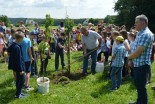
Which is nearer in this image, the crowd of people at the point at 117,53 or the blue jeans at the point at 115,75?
the crowd of people at the point at 117,53

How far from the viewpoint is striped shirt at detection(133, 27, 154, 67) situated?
7207mm

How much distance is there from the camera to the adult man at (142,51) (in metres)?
7.21

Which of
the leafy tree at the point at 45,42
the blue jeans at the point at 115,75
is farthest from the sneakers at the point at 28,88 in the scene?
the blue jeans at the point at 115,75

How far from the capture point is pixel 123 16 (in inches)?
1682

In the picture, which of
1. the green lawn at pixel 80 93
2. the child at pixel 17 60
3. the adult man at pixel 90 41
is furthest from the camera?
the adult man at pixel 90 41

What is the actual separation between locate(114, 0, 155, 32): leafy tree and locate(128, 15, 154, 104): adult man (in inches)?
1247

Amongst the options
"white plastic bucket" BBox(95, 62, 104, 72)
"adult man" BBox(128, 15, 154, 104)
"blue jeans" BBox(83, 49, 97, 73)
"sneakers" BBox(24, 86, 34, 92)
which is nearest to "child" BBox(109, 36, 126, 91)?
"adult man" BBox(128, 15, 154, 104)

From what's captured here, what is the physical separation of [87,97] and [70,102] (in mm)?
654

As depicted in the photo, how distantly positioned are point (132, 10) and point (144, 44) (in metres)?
34.9

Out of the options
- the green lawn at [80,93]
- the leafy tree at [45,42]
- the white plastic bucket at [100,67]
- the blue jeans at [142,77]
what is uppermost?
the leafy tree at [45,42]

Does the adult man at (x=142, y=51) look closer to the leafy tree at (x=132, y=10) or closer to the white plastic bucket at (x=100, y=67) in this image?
the white plastic bucket at (x=100, y=67)

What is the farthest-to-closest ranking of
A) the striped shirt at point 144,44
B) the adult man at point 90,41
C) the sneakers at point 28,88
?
1. the adult man at point 90,41
2. the sneakers at point 28,88
3. the striped shirt at point 144,44

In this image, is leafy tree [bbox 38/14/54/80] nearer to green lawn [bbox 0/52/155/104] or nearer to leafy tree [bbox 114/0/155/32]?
green lawn [bbox 0/52/155/104]

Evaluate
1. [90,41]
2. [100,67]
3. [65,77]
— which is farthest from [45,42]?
[100,67]
